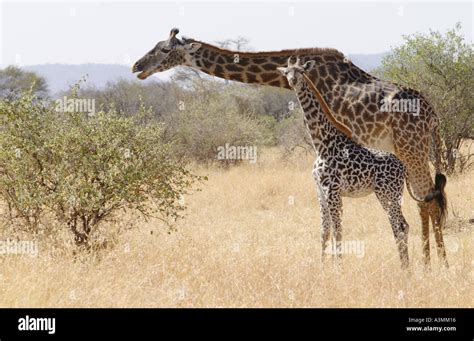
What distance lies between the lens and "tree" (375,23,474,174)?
15133 mm

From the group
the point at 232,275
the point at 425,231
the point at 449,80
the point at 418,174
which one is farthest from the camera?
the point at 449,80

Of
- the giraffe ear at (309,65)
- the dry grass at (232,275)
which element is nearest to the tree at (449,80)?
the dry grass at (232,275)

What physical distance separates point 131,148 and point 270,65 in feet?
6.17

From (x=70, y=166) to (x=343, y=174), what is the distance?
2989 millimetres

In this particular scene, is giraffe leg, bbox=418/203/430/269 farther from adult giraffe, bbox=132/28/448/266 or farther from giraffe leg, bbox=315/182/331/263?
giraffe leg, bbox=315/182/331/263

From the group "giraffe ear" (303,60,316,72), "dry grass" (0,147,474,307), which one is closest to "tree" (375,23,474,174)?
"dry grass" (0,147,474,307)

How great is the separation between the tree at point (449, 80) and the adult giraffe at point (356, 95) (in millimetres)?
6632

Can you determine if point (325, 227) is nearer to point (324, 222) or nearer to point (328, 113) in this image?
point (324, 222)

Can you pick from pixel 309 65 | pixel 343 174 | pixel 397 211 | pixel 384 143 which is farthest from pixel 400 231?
pixel 309 65

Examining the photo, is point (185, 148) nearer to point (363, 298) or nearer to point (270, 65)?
point (270, 65)

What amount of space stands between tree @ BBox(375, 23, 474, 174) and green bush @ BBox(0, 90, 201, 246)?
8.28 metres

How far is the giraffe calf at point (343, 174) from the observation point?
747 cm

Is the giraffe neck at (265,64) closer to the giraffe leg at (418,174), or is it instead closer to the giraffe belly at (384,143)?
the giraffe belly at (384,143)

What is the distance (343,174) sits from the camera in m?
7.52
